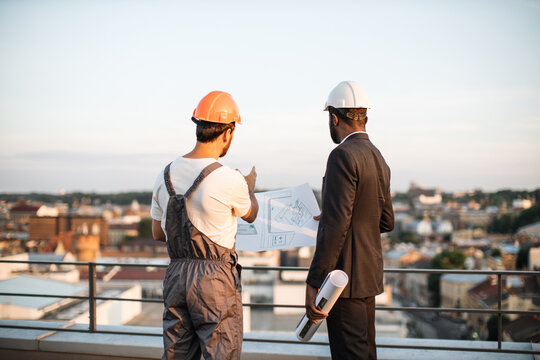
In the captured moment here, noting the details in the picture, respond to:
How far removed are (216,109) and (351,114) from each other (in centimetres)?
64

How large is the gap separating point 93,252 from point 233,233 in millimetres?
72213

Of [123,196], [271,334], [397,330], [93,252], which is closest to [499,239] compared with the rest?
[397,330]

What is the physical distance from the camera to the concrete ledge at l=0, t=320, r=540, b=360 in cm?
310

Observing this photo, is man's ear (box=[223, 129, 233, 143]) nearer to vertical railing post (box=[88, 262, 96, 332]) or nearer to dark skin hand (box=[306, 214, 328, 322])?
dark skin hand (box=[306, 214, 328, 322])

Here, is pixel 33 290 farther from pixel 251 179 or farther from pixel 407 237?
pixel 407 237

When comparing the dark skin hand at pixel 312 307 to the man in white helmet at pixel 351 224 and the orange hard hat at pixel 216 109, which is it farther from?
the orange hard hat at pixel 216 109

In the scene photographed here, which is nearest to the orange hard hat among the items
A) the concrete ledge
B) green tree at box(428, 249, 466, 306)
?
the concrete ledge

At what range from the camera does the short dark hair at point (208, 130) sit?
5.88ft

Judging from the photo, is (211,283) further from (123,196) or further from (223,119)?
(123,196)

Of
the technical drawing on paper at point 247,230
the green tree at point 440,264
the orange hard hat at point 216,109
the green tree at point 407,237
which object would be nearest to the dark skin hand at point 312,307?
the technical drawing on paper at point 247,230

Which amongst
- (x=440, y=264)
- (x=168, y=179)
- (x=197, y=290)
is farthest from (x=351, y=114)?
(x=440, y=264)

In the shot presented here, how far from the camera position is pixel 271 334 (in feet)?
11.5

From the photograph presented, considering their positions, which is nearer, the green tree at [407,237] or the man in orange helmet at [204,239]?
the man in orange helmet at [204,239]

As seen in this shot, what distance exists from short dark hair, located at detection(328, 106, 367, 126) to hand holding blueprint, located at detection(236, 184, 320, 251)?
51 cm
